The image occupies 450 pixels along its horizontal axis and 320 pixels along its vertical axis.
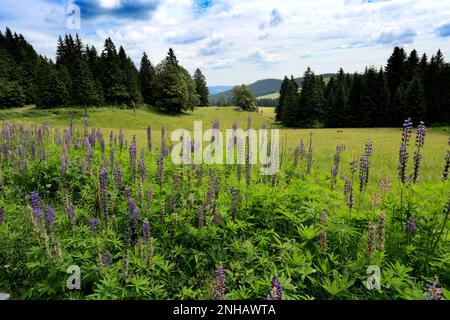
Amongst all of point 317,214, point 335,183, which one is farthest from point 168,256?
point 335,183

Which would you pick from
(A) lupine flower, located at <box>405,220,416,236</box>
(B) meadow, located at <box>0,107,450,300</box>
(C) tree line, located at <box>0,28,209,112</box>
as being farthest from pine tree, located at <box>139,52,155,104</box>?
(A) lupine flower, located at <box>405,220,416,236</box>

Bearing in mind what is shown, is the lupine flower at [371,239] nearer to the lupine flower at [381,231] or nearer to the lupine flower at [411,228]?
the lupine flower at [381,231]

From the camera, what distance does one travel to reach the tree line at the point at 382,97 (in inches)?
2040

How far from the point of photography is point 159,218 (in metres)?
5.12

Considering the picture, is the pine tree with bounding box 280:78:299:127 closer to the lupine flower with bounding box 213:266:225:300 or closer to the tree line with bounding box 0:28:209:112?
the tree line with bounding box 0:28:209:112

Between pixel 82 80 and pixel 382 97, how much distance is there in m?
57.4

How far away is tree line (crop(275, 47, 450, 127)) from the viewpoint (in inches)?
2040

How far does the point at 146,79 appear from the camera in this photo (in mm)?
77125

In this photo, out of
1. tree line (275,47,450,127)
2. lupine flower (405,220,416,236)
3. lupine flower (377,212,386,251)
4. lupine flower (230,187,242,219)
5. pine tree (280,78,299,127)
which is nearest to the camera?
lupine flower (377,212,386,251)

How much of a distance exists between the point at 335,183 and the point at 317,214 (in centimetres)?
162

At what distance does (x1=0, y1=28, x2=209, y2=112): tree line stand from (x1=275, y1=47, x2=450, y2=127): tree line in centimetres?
2819

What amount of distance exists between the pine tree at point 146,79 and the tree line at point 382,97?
3432cm

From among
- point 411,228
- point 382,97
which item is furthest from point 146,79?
point 411,228

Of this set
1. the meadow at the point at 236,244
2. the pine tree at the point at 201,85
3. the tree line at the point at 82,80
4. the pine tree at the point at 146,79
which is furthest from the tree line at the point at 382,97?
the meadow at the point at 236,244
